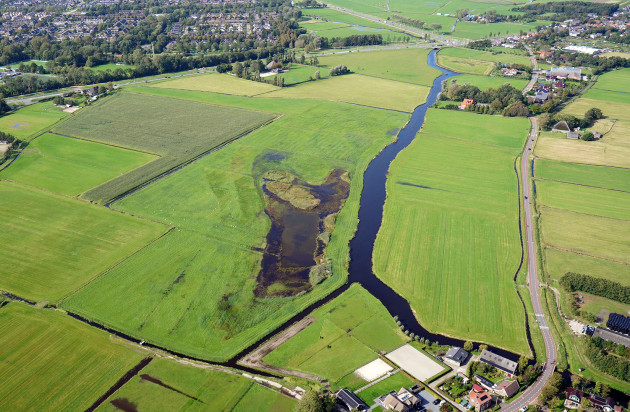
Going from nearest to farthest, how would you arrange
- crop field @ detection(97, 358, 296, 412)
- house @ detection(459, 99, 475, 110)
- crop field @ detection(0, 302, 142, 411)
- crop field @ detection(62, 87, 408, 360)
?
crop field @ detection(97, 358, 296, 412) → crop field @ detection(0, 302, 142, 411) → crop field @ detection(62, 87, 408, 360) → house @ detection(459, 99, 475, 110)

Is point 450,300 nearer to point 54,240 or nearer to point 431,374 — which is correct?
point 431,374

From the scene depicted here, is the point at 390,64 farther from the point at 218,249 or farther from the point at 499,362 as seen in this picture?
the point at 499,362

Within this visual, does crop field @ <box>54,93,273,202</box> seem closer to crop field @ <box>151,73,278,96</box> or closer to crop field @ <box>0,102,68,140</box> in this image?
crop field @ <box>0,102,68,140</box>

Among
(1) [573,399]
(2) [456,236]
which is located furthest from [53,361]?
(2) [456,236]

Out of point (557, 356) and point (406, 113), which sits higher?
point (406, 113)

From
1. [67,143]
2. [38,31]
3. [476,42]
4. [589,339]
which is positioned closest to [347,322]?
[589,339]

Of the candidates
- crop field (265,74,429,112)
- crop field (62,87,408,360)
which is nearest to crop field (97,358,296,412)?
crop field (62,87,408,360)
